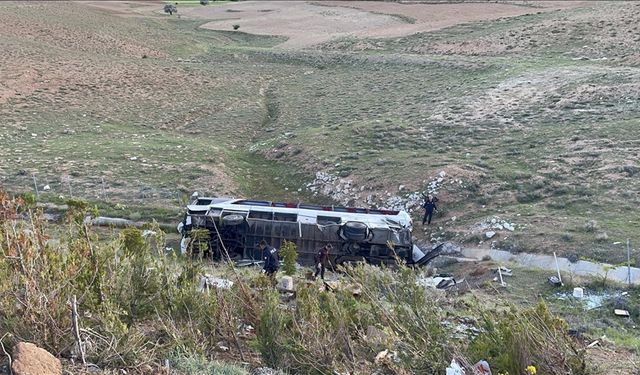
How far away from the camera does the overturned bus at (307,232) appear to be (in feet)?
68.9

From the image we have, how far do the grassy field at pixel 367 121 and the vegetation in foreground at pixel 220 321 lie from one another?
39.1ft

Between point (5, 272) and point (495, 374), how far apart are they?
624 cm

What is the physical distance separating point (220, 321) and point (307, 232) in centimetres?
1150

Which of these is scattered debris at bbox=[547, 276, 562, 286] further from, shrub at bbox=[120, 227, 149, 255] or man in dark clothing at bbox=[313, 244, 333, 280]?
shrub at bbox=[120, 227, 149, 255]

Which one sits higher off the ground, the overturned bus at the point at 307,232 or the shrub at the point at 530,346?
the shrub at the point at 530,346

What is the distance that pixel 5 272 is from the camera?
9.05 metres

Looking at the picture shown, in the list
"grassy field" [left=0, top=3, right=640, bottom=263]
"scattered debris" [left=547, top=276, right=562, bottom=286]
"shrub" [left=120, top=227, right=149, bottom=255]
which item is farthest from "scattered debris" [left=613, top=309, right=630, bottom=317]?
"shrub" [left=120, top=227, right=149, bottom=255]

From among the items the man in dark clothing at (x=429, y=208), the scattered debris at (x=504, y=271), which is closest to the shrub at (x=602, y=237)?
the scattered debris at (x=504, y=271)

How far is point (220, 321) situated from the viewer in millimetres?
9977

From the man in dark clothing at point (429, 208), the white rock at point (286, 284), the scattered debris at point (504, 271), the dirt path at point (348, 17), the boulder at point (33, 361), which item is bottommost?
the dirt path at point (348, 17)

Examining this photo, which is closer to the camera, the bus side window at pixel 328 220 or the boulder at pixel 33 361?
the boulder at pixel 33 361

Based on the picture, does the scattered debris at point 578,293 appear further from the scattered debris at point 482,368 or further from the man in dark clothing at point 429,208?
the scattered debris at point 482,368

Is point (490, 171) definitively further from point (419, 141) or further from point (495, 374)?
point (495, 374)

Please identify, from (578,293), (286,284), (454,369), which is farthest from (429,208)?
(454,369)
